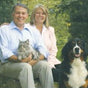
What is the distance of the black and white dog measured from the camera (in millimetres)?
5520

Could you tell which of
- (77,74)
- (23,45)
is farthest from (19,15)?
(77,74)

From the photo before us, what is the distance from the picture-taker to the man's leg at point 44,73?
5.26 metres

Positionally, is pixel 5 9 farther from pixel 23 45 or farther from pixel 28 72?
pixel 28 72

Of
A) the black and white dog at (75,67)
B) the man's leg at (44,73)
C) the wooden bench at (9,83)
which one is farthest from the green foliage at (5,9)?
the man's leg at (44,73)

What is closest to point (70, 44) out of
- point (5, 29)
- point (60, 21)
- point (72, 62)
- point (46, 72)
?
point (72, 62)

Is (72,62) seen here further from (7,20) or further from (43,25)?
(7,20)

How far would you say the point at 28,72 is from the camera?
16.5ft

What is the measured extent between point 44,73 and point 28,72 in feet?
1.19

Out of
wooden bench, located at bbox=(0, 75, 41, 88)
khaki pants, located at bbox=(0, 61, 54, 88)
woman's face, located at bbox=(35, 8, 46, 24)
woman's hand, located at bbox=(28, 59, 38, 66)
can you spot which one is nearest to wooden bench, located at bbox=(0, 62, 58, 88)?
wooden bench, located at bbox=(0, 75, 41, 88)

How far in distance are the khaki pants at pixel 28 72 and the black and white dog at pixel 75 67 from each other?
0.38 m

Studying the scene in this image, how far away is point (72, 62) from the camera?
18.2 ft

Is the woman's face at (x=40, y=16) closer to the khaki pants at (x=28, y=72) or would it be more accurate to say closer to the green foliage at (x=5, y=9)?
the khaki pants at (x=28, y=72)

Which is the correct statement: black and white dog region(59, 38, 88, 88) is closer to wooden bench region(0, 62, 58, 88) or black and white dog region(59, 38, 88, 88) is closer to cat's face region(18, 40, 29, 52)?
wooden bench region(0, 62, 58, 88)

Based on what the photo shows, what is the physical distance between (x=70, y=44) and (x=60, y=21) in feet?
35.9
